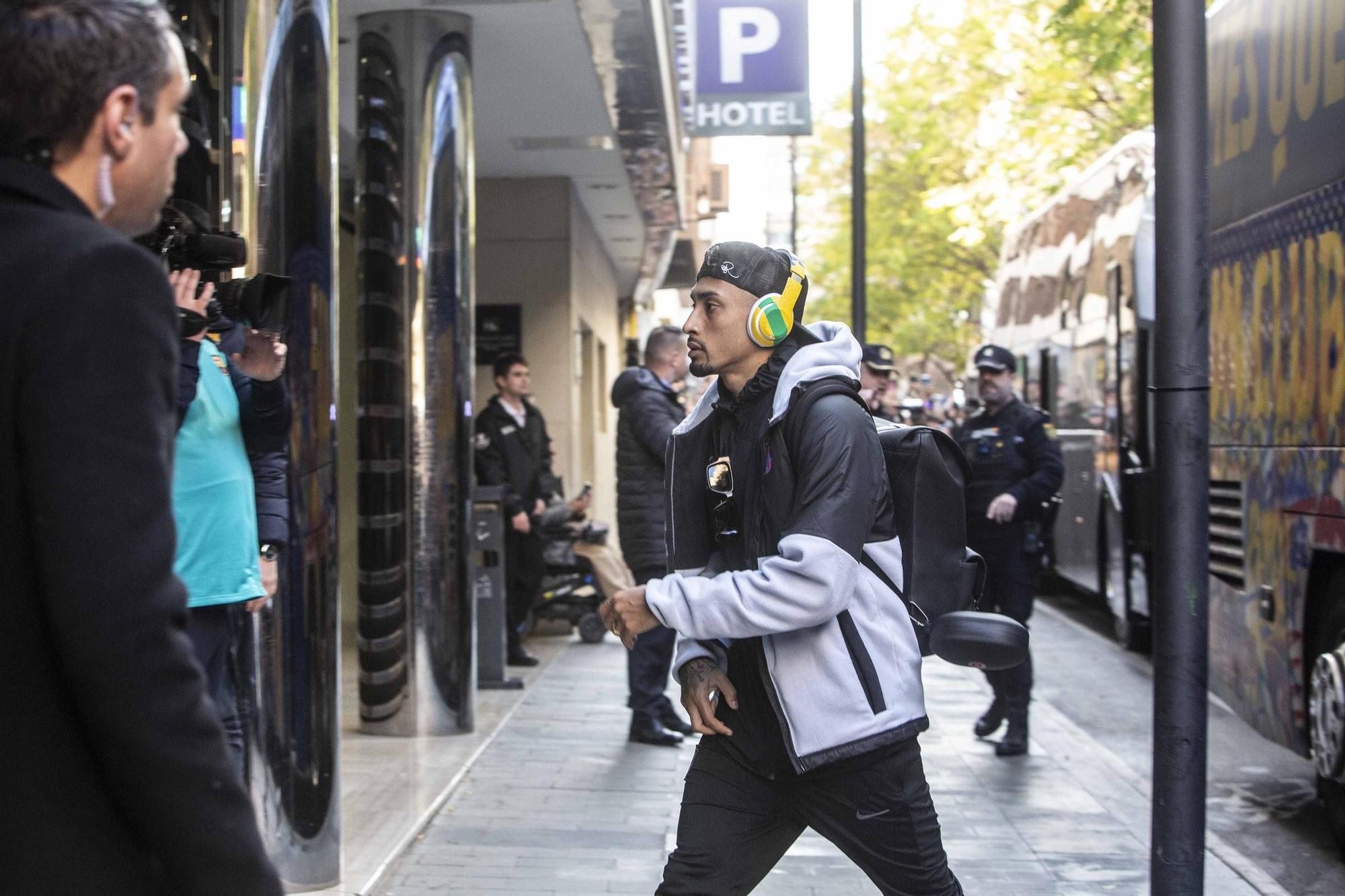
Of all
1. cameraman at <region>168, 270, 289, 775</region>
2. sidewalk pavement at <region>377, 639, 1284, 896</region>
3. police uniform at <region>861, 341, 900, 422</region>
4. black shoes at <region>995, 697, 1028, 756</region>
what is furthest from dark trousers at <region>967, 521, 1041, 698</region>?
cameraman at <region>168, 270, 289, 775</region>

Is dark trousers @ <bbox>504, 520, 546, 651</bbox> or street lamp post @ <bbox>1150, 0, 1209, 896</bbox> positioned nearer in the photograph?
street lamp post @ <bbox>1150, 0, 1209, 896</bbox>

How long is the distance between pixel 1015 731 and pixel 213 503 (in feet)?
15.9

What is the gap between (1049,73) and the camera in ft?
73.8

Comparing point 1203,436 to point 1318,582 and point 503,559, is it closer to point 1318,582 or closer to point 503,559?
point 1318,582

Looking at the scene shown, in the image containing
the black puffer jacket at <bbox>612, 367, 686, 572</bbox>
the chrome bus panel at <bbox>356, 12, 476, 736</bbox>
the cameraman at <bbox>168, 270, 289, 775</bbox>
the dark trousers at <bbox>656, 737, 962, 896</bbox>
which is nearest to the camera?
the dark trousers at <bbox>656, 737, 962, 896</bbox>

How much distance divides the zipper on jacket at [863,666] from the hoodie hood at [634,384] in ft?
16.3

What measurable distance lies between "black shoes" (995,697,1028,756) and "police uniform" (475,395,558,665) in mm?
3992

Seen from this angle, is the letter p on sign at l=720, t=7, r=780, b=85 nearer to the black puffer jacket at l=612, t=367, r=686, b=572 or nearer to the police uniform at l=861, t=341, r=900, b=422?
the police uniform at l=861, t=341, r=900, b=422

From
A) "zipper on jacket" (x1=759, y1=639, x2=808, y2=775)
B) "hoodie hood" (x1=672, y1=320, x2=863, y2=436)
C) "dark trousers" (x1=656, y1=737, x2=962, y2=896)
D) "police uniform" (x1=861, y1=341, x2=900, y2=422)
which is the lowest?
"dark trousers" (x1=656, y1=737, x2=962, y2=896)

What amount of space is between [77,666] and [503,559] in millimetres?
8845

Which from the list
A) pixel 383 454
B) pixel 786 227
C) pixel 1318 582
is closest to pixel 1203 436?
pixel 1318 582

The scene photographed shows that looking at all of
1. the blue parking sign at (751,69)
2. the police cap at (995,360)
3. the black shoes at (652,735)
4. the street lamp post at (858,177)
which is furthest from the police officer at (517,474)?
the street lamp post at (858,177)

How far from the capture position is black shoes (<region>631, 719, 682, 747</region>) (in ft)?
26.5

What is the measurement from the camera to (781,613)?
314cm
